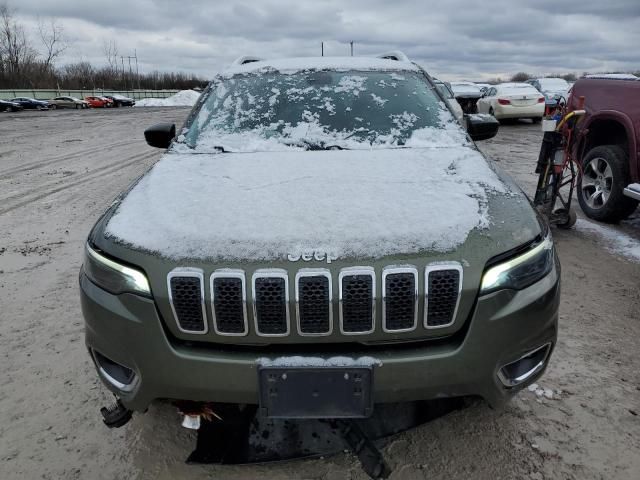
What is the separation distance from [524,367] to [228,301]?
1.17 m

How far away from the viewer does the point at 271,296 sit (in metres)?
1.74

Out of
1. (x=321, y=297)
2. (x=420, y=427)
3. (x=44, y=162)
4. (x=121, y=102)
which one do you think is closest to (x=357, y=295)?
(x=321, y=297)

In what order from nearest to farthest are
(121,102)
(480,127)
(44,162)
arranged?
(480,127), (44,162), (121,102)

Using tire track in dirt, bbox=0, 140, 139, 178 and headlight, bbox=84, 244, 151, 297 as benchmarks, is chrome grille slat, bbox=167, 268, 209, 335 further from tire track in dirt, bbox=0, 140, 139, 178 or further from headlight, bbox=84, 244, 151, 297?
tire track in dirt, bbox=0, 140, 139, 178

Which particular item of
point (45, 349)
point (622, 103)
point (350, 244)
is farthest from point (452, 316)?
point (622, 103)

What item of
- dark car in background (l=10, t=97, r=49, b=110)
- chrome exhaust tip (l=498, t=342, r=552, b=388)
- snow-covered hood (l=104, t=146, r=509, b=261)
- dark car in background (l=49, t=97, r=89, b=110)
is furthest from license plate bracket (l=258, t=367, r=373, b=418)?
dark car in background (l=49, t=97, r=89, b=110)

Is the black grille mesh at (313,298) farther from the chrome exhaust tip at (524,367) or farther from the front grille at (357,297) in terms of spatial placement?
the chrome exhaust tip at (524,367)

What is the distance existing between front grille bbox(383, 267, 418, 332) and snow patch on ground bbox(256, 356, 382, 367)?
5.6 inches

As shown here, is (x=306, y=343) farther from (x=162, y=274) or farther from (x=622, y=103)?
(x=622, y=103)

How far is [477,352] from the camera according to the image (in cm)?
181

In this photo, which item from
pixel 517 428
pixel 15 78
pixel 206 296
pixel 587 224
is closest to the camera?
pixel 206 296

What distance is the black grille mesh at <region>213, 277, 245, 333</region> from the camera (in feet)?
5.75

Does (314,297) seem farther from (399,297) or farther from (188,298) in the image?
(188,298)

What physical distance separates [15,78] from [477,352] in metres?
74.6
